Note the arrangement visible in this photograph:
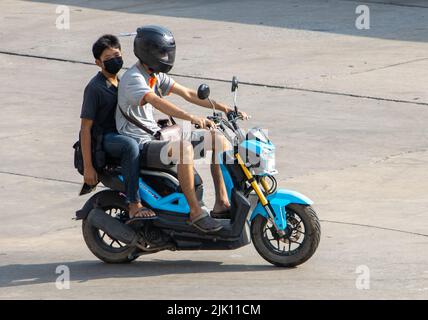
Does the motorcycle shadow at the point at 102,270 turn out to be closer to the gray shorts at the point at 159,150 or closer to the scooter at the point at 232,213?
the scooter at the point at 232,213

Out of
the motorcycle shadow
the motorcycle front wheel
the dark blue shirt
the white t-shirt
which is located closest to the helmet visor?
the white t-shirt

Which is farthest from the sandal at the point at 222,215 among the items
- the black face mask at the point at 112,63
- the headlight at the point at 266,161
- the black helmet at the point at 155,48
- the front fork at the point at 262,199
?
the black face mask at the point at 112,63

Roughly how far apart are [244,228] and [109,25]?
11572 mm

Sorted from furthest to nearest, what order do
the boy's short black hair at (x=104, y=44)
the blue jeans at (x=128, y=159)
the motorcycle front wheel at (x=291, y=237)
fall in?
the boy's short black hair at (x=104, y=44) < the blue jeans at (x=128, y=159) < the motorcycle front wheel at (x=291, y=237)

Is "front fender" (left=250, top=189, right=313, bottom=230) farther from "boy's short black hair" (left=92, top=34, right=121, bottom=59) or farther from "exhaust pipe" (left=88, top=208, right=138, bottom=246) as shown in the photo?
"boy's short black hair" (left=92, top=34, right=121, bottom=59)

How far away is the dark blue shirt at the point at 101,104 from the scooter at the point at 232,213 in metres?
0.36

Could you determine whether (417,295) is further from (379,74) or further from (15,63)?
(15,63)

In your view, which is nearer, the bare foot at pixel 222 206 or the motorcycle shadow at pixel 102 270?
the motorcycle shadow at pixel 102 270

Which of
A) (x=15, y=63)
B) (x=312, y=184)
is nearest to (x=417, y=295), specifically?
(x=312, y=184)

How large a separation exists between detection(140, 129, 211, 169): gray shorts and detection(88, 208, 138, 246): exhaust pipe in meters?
0.50

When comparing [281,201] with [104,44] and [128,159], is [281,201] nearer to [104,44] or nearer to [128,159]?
[128,159]

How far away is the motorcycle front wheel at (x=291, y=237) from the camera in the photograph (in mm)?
8852

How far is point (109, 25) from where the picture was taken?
20.0 m

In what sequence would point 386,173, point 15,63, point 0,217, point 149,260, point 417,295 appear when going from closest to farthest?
point 417,295 < point 149,260 < point 0,217 < point 386,173 < point 15,63
